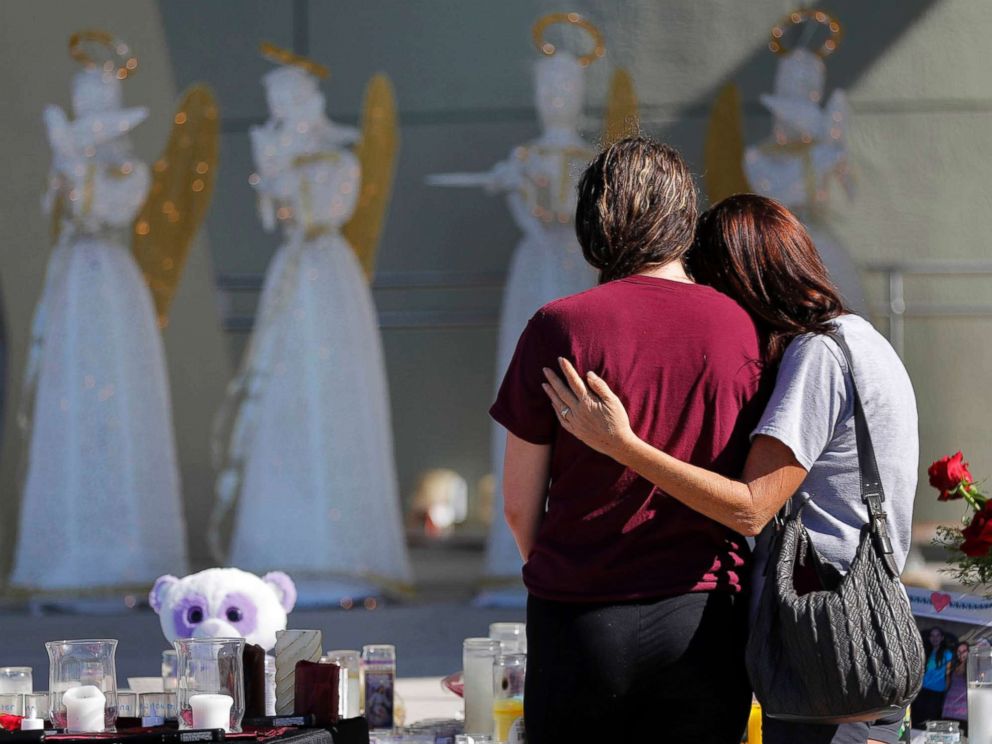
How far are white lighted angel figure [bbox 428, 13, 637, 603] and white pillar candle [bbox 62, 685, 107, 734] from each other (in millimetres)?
3150

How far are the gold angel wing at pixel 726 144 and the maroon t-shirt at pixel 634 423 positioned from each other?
12.6ft

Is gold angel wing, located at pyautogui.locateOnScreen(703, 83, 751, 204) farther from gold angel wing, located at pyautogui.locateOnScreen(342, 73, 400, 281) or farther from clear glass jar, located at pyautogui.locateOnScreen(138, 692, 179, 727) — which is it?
clear glass jar, located at pyautogui.locateOnScreen(138, 692, 179, 727)

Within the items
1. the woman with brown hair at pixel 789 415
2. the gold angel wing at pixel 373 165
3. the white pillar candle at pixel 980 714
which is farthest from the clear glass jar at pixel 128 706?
the gold angel wing at pixel 373 165

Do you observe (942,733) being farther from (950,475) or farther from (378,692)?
(378,692)

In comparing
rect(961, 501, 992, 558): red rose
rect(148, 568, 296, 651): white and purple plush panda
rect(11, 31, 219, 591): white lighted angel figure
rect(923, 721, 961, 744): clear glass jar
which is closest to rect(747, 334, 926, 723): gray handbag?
rect(923, 721, 961, 744): clear glass jar

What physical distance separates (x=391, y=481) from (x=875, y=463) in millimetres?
3590

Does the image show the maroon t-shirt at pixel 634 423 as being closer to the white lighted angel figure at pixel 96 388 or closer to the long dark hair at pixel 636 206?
the long dark hair at pixel 636 206

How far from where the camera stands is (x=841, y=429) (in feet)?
4.69

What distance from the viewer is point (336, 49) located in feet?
21.6

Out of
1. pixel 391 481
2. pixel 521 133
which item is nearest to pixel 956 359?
pixel 521 133

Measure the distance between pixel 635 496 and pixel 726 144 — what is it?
3986 mm

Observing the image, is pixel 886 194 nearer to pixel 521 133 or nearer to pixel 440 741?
pixel 521 133

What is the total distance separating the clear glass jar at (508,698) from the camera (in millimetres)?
2033

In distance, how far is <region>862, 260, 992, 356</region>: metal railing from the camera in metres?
6.32
